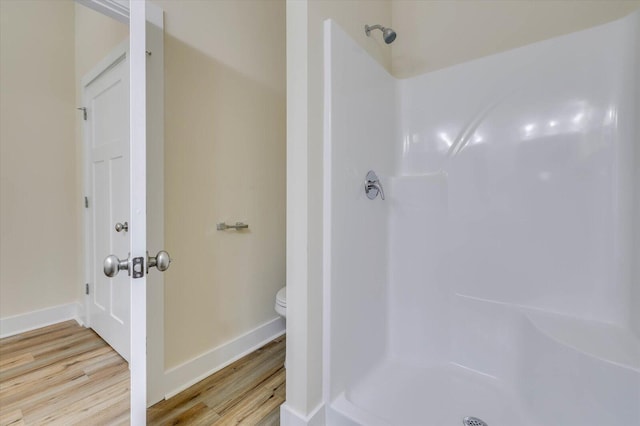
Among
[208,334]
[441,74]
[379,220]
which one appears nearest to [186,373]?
[208,334]

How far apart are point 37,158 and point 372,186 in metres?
2.02

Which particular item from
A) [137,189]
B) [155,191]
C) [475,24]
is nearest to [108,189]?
[155,191]

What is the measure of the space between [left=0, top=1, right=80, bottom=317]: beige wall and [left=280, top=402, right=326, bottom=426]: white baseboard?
1.18 metres

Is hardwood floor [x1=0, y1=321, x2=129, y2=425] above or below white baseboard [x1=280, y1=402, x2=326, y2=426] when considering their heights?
above

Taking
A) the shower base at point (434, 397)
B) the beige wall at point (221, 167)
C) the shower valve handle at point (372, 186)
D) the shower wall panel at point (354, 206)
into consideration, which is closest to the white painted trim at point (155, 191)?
the beige wall at point (221, 167)

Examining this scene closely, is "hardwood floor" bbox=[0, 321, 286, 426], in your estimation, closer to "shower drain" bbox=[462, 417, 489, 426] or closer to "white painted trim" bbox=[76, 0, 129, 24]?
"shower drain" bbox=[462, 417, 489, 426]

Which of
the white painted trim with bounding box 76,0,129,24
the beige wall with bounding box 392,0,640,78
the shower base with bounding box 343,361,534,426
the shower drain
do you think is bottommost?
the shower drain

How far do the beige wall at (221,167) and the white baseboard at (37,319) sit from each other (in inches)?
17.5

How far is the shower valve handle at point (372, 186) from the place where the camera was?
60.2 inches

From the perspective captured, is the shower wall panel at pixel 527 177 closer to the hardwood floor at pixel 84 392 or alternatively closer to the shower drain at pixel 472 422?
the shower drain at pixel 472 422

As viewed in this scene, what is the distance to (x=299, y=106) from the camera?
1178 millimetres

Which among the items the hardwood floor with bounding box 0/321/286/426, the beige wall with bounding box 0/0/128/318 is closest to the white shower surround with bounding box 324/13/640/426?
the hardwood floor with bounding box 0/321/286/426

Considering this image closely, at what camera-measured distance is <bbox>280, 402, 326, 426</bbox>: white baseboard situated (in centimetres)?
116

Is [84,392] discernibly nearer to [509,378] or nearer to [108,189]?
[108,189]
